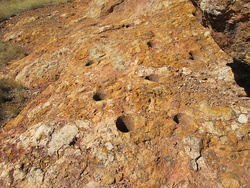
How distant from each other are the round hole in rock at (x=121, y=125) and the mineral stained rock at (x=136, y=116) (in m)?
0.02

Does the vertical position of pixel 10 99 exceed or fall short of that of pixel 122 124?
it exceeds it

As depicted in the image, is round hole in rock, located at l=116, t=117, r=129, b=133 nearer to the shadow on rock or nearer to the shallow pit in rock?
A: the shallow pit in rock

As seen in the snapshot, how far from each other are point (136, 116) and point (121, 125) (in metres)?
0.33

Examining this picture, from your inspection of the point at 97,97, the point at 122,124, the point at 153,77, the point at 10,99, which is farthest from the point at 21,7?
A: the point at 122,124

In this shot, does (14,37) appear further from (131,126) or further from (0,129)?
(131,126)

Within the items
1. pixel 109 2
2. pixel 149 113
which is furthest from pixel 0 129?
pixel 109 2

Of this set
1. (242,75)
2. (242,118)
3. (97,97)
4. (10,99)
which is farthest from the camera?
(10,99)

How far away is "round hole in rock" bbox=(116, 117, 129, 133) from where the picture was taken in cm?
375

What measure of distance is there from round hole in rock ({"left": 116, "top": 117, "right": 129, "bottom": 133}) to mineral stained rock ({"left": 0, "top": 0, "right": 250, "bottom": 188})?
0.06 feet

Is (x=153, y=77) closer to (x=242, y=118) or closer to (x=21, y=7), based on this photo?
(x=242, y=118)

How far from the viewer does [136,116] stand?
12.5 feet

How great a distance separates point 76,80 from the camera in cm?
501

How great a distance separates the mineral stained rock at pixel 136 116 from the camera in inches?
125

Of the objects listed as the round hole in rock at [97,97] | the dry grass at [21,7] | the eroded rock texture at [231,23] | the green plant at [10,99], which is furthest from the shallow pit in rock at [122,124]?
the dry grass at [21,7]
